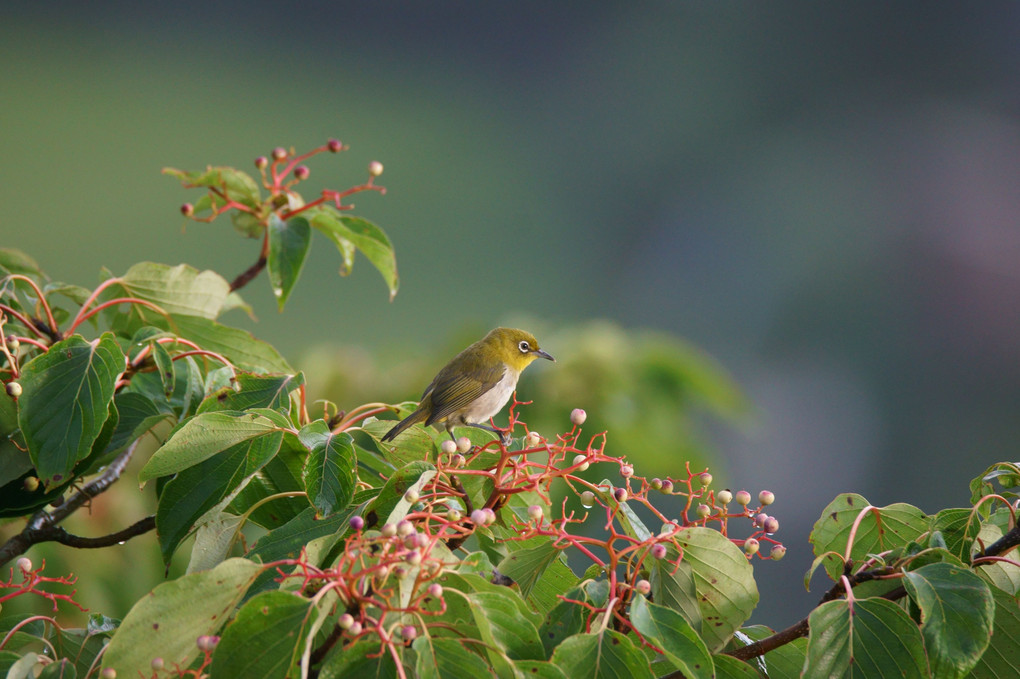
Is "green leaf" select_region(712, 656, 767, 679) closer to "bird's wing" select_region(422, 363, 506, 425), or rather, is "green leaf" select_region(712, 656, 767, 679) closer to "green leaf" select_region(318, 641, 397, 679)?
"green leaf" select_region(318, 641, 397, 679)

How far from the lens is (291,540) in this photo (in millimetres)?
771

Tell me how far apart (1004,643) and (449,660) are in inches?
18.9

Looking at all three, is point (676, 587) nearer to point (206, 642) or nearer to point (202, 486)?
point (206, 642)

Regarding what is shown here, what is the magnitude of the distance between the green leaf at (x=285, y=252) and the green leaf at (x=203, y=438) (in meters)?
0.32

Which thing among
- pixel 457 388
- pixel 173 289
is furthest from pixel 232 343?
pixel 457 388

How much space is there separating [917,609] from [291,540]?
21.8 inches

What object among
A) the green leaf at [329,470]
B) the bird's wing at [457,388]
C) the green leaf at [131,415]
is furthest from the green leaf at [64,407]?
the bird's wing at [457,388]

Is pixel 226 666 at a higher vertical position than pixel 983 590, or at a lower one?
lower

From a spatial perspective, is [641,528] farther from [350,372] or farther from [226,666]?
[350,372]

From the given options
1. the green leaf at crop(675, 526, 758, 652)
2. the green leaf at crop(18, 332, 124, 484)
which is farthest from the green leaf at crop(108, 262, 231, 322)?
the green leaf at crop(675, 526, 758, 652)

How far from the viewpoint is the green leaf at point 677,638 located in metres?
0.63

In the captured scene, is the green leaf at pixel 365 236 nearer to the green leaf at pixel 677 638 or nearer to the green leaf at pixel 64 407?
the green leaf at pixel 64 407

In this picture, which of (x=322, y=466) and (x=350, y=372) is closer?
(x=322, y=466)

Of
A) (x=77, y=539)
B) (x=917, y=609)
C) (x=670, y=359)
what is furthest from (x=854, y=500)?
(x=670, y=359)
